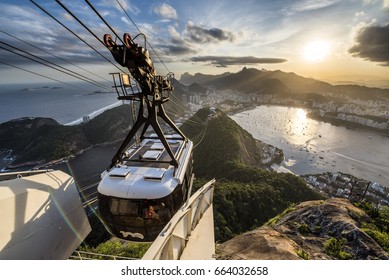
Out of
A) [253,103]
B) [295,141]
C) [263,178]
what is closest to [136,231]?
[263,178]

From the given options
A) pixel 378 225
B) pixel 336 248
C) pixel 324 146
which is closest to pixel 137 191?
pixel 336 248

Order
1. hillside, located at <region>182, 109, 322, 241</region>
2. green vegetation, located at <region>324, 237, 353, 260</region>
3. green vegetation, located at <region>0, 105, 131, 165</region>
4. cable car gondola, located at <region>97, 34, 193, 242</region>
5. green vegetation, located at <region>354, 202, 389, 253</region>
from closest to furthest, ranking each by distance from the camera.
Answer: cable car gondola, located at <region>97, 34, 193, 242</region>
green vegetation, located at <region>324, 237, 353, 260</region>
green vegetation, located at <region>354, 202, 389, 253</region>
hillside, located at <region>182, 109, 322, 241</region>
green vegetation, located at <region>0, 105, 131, 165</region>

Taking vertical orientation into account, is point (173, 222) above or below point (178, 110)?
above

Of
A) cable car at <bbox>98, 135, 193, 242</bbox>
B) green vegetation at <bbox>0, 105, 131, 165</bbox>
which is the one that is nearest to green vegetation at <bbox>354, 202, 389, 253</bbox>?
cable car at <bbox>98, 135, 193, 242</bbox>

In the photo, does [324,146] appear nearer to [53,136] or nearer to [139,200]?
[139,200]

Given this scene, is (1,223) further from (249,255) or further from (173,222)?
(249,255)

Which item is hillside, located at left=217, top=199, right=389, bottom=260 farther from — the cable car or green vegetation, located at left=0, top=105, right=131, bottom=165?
green vegetation, located at left=0, top=105, right=131, bottom=165

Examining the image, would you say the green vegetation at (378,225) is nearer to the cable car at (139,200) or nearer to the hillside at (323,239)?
the hillside at (323,239)
